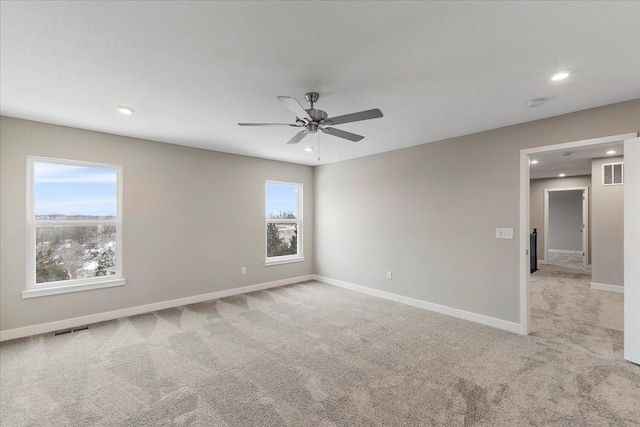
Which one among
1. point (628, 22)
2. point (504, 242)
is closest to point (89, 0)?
point (628, 22)

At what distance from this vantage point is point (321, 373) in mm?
2484

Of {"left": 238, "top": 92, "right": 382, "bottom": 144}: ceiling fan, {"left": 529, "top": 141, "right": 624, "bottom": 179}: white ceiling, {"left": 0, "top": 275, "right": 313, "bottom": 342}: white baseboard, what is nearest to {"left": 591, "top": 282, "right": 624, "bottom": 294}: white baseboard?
{"left": 529, "top": 141, "right": 624, "bottom": 179}: white ceiling

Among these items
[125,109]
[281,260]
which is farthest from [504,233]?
[125,109]

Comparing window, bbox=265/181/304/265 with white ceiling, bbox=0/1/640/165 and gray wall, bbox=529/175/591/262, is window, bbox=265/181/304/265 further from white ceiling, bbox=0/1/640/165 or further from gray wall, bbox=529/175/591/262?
gray wall, bbox=529/175/591/262

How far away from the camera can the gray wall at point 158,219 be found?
3.24 m

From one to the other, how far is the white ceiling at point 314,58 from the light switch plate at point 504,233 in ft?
4.38

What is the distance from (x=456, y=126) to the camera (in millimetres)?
3512

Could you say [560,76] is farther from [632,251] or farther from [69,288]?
[69,288]

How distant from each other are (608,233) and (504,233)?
346 centimetres

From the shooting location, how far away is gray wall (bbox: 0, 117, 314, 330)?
324 centimetres

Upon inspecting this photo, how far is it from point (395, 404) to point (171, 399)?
1.72 metres

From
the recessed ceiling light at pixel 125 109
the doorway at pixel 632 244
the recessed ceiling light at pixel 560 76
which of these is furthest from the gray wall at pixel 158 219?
the doorway at pixel 632 244

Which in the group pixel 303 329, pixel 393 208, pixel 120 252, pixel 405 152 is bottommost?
pixel 303 329

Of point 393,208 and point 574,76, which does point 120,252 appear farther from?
point 574,76
